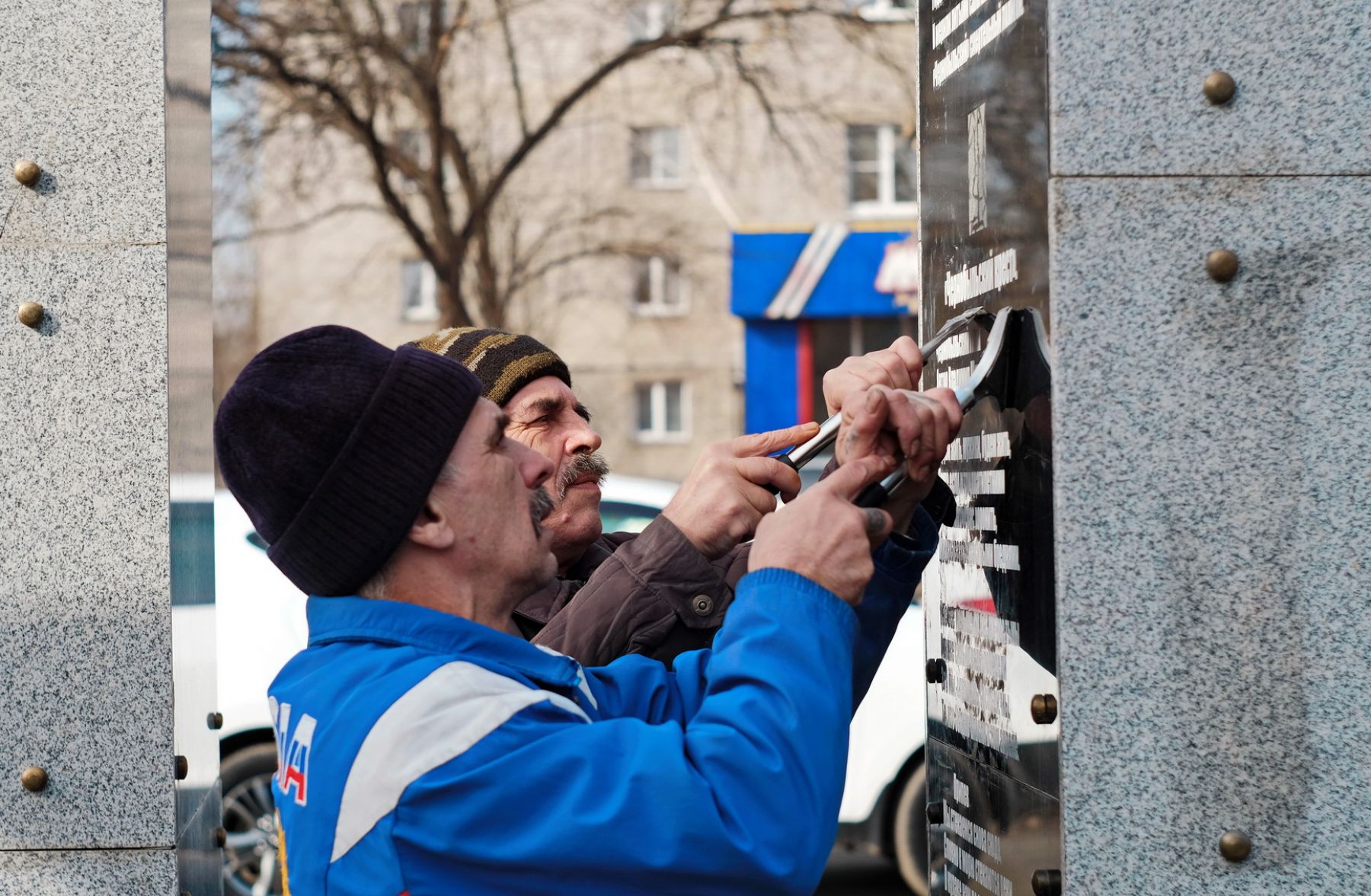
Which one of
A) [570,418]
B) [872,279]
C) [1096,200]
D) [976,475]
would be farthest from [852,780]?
[872,279]

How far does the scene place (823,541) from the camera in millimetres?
1800

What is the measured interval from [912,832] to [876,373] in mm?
4246

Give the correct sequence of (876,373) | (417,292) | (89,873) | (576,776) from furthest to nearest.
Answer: (417,292) → (89,873) → (876,373) → (576,776)

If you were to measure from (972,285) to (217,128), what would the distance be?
11.5m

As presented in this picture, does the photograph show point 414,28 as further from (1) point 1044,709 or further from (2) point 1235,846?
(2) point 1235,846

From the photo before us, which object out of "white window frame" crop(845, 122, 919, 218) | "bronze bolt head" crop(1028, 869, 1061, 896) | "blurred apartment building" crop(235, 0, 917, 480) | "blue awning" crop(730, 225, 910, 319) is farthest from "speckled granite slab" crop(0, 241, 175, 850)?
"white window frame" crop(845, 122, 919, 218)

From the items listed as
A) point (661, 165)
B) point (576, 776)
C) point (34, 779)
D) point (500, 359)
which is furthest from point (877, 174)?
point (576, 776)

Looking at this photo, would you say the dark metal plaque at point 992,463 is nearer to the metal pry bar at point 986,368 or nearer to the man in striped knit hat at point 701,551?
the metal pry bar at point 986,368

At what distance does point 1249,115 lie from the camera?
2.01 m

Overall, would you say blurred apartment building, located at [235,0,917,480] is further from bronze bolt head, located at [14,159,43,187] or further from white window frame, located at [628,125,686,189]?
bronze bolt head, located at [14,159,43,187]

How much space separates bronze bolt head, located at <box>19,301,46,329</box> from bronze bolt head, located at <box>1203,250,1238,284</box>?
5.91 feet

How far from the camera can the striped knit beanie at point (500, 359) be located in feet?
10.2

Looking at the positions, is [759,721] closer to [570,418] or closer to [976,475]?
[976,475]

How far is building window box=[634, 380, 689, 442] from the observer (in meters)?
27.1
